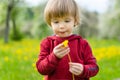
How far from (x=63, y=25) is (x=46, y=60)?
0.39 m

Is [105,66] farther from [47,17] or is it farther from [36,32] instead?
[36,32]

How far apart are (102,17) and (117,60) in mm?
22643

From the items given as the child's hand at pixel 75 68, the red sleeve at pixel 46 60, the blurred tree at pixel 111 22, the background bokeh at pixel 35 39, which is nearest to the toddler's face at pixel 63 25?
the red sleeve at pixel 46 60

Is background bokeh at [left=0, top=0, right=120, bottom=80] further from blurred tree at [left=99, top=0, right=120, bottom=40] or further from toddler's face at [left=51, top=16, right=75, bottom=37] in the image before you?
toddler's face at [left=51, top=16, right=75, bottom=37]

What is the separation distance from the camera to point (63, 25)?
427cm

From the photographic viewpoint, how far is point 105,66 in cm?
977

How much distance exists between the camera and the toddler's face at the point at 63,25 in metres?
4.28

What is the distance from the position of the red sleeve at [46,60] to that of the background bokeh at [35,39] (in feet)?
9.61

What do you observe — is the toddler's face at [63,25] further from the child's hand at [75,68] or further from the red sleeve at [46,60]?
the child's hand at [75,68]

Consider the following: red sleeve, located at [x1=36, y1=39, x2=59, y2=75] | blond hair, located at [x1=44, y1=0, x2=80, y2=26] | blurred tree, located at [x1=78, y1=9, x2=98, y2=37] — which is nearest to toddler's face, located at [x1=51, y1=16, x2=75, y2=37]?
blond hair, located at [x1=44, y1=0, x2=80, y2=26]

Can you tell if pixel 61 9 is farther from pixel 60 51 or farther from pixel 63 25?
pixel 60 51

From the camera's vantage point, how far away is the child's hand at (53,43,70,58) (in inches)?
160

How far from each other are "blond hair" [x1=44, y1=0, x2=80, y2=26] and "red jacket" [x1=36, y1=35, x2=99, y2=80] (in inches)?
9.1

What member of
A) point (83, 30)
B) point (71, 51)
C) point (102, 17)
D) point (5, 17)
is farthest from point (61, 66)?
point (83, 30)
